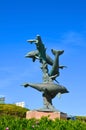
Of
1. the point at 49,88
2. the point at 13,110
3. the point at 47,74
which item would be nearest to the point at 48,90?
the point at 49,88

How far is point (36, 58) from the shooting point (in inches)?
869

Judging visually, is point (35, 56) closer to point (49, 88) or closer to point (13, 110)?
point (49, 88)

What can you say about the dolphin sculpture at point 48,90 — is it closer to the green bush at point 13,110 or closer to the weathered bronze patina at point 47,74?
the weathered bronze patina at point 47,74

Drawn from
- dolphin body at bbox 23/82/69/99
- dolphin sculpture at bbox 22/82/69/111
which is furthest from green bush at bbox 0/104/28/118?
dolphin body at bbox 23/82/69/99

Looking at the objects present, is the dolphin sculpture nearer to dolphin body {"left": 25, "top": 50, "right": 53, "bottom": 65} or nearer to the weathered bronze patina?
the weathered bronze patina

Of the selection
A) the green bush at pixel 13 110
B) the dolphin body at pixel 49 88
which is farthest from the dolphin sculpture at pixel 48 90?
the green bush at pixel 13 110

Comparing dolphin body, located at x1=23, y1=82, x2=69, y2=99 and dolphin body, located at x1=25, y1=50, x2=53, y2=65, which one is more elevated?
dolphin body, located at x1=25, y1=50, x2=53, y2=65

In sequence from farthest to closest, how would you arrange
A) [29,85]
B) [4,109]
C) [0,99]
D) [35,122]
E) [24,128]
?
[0,99], [4,109], [29,85], [35,122], [24,128]

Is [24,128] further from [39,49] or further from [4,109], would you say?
[4,109]

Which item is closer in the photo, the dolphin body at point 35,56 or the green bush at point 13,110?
the dolphin body at point 35,56

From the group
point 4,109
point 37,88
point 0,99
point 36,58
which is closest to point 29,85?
point 37,88

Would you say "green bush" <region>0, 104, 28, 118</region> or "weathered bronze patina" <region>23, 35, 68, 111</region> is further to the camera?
"green bush" <region>0, 104, 28, 118</region>

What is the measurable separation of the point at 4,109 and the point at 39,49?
8.56 meters

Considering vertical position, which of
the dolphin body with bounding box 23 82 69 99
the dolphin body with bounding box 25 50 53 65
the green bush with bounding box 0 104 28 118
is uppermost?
the dolphin body with bounding box 25 50 53 65
